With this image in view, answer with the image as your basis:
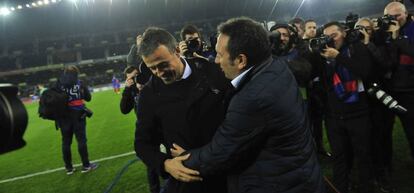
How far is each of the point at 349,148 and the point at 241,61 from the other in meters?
2.38

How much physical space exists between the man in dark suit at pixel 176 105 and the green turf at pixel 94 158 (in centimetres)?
280

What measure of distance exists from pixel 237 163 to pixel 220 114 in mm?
524

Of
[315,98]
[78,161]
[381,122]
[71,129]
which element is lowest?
[78,161]

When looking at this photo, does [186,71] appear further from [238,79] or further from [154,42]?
[238,79]

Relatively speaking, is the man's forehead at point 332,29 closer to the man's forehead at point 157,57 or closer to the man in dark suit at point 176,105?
the man in dark suit at point 176,105

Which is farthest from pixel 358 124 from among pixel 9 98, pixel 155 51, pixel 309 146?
pixel 9 98

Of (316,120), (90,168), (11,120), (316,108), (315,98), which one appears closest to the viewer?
(11,120)

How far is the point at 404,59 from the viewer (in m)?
3.75

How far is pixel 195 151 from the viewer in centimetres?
189

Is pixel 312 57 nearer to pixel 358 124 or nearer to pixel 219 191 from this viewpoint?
pixel 358 124

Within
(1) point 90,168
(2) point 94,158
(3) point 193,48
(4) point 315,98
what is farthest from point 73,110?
(4) point 315,98

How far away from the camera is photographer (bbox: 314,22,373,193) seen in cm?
325

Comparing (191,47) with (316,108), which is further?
(316,108)

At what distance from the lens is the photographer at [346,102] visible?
3.25m
